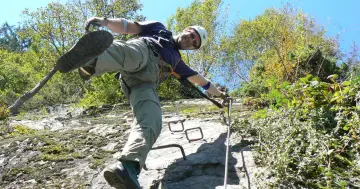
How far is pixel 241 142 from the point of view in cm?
350

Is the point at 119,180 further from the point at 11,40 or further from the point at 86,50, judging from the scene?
the point at 11,40

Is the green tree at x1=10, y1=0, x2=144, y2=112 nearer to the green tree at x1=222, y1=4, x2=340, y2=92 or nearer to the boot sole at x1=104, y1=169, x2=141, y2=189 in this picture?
the green tree at x1=222, y1=4, x2=340, y2=92

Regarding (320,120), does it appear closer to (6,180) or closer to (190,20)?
(6,180)

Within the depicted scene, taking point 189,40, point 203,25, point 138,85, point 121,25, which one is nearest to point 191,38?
point 189,40

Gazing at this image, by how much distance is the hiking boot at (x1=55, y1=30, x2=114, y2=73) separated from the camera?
7.86 feet

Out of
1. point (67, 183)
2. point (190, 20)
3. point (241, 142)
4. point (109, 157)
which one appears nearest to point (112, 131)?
point (109, 157)

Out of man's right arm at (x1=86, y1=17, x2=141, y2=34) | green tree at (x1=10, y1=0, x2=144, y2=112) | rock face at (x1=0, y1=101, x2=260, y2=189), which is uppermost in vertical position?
green tree at (x1=10, y1=0, x2=144, y2=112)

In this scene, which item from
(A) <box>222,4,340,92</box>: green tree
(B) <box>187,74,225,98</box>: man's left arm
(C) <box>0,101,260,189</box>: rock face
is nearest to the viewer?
(C) <box>0,101,260,189</box>: rock face

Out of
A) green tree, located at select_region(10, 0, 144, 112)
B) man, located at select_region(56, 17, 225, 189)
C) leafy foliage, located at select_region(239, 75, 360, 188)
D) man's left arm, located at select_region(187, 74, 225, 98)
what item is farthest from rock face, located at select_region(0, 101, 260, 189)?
green tree, located at select_region(10, 0, 144, 112)

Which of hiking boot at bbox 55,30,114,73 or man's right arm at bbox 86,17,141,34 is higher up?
man's right arm at bbox 86,17,141,34

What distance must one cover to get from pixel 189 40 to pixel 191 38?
3cm

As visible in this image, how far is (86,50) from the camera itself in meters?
2.40

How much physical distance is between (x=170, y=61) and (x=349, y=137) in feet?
5.55

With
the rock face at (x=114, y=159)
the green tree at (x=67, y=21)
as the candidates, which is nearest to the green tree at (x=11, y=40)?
the green tree at (x=67, y=21)
